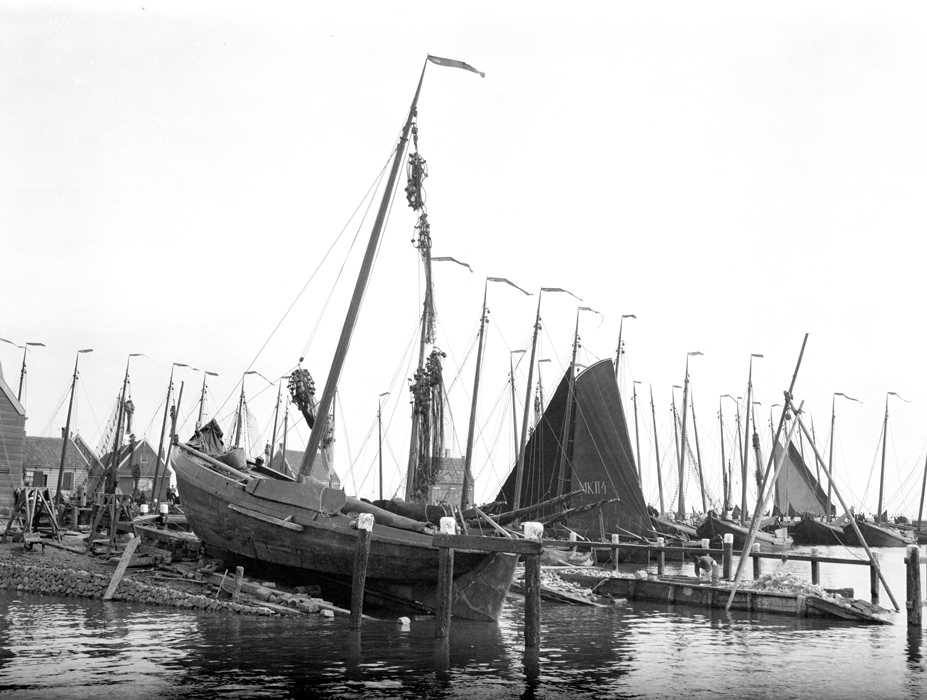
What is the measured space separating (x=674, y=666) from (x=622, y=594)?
44.8ft

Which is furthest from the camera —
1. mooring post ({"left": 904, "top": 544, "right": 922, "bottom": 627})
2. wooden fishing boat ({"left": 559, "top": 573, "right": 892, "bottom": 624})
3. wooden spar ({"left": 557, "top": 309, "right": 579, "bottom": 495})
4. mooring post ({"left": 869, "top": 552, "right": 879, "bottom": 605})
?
wooden spar ({"left": 557, "top": 309, "right": 579, "bottom": 495})

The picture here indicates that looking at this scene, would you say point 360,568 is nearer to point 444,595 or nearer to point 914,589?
point 444,595

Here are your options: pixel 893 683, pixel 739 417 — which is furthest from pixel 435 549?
pixel 739 417

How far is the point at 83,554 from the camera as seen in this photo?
36.7m

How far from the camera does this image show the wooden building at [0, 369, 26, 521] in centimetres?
4744

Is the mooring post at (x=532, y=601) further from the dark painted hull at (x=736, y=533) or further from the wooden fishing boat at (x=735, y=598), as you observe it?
the dark painted hull at (x=736, y=533)

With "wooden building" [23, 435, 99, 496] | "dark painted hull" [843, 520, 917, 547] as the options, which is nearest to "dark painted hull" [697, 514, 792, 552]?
"dark painted hull" [843, 520, 917, 547]

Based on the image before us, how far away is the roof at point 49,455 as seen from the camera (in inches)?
3243

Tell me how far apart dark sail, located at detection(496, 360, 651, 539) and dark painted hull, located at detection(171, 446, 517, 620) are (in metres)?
26.1

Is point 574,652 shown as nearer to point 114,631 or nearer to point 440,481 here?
point 114,631

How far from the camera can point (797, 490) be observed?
10244 centimetres

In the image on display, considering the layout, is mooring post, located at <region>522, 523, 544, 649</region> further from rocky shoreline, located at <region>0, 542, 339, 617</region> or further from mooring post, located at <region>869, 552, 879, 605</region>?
mooring post, located at <region>869, 552, 879, 605</region>

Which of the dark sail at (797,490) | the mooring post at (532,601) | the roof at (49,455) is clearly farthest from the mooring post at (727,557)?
the roof at (49,455)

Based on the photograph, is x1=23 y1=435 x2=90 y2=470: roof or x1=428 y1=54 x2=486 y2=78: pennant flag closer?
x1=428 y1=54 x2=486 y2=78: pennant flag
